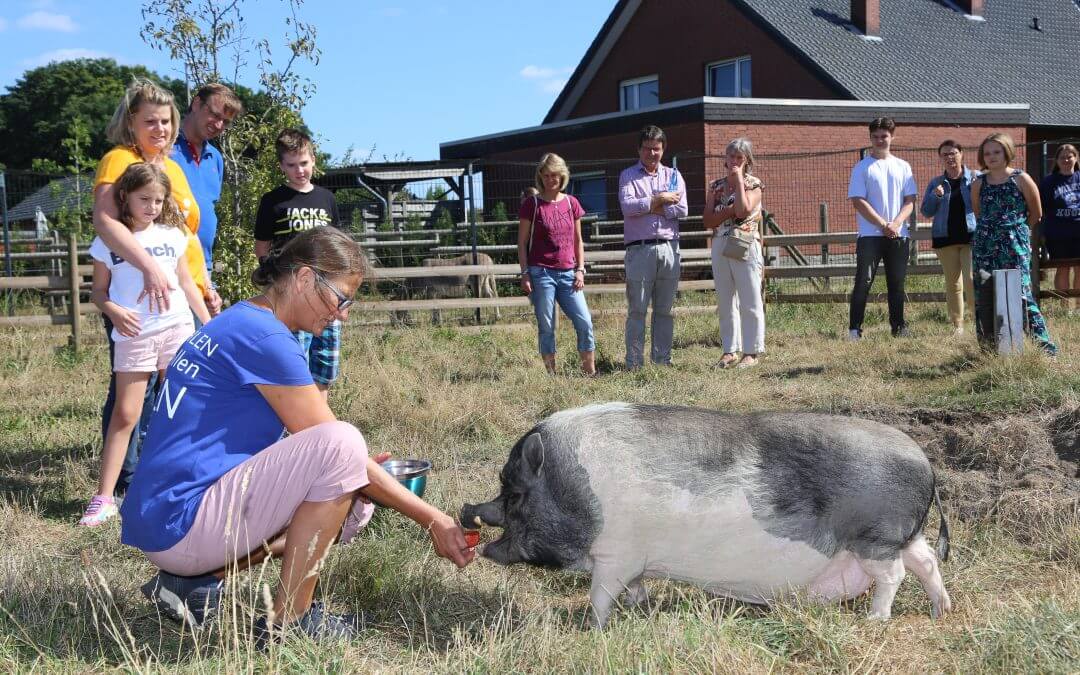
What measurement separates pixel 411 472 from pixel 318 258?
47.6 inches

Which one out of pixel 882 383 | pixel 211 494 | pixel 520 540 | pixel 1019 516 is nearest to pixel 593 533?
pixel 520 540

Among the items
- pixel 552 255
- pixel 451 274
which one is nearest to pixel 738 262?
pixel 552 255

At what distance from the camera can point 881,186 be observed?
844cm

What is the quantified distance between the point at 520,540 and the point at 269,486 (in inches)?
32.0

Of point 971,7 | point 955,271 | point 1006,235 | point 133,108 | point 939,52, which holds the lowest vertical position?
point 955,271

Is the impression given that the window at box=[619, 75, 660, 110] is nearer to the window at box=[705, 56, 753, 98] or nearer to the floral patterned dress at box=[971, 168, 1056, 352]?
the window at box=[705, 56, 753, 98]

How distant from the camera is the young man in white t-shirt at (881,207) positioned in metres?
8.45

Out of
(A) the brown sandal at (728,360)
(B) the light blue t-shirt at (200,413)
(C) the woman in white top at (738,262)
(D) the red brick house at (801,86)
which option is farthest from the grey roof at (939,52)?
(B) the light blue t-shirt at (200,413)

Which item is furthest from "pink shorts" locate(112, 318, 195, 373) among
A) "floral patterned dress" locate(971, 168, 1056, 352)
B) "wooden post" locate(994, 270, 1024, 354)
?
"floral patterned dress" locate(971, 168, 1056, 352)

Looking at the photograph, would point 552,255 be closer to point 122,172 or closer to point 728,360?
point 728,360

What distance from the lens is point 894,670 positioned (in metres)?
2.91

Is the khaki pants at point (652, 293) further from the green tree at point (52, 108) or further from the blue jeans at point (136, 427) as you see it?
the green tree at point (52, 108)

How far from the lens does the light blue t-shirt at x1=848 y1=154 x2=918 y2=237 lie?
846 cm

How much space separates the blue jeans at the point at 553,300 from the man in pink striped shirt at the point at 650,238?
16.2 inches
